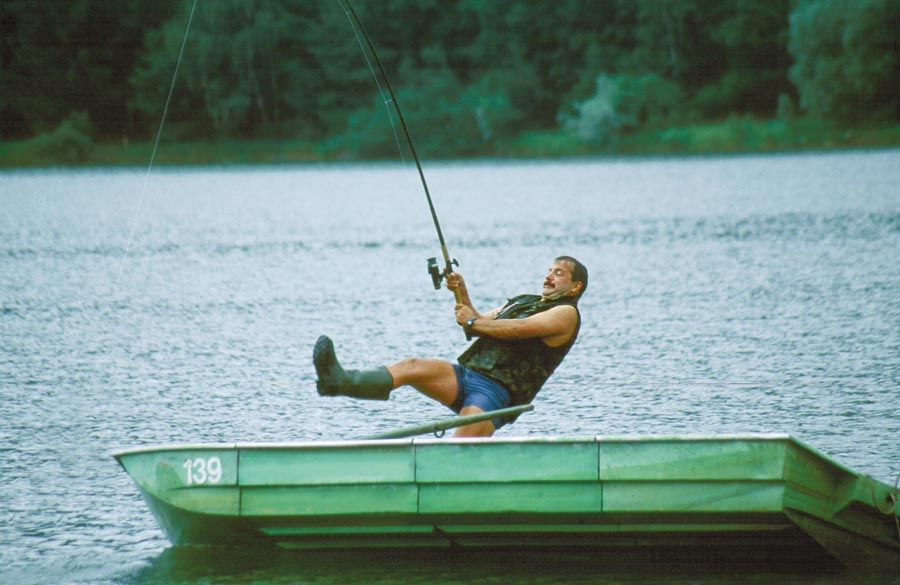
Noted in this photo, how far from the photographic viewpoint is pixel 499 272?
68.4 feet

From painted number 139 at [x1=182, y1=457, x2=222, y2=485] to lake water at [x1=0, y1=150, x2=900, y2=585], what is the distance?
50 centimetres

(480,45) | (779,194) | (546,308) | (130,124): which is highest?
(480,45)

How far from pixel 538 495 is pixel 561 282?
1.76 meters

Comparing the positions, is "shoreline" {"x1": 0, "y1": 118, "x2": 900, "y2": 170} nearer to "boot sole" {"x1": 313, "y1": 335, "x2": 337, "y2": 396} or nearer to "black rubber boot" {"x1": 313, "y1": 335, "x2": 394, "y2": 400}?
"black rubber boot" {"x1": 313, "y1": 335, "x2": 394, "y2": 400}

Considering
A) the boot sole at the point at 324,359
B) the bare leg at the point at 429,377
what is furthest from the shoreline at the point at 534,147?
the boot sole at the point at 324,359

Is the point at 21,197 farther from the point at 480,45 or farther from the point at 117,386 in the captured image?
the point at 480,45

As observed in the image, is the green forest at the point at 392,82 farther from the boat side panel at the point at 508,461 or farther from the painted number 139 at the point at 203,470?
the painted number 139 at the point at 203,470

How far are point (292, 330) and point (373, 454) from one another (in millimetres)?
9121

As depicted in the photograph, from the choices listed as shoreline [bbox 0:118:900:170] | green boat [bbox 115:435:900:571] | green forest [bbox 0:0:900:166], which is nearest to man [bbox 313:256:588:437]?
green boat [bbox 115:435:900:571]

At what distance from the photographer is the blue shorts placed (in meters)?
7.14

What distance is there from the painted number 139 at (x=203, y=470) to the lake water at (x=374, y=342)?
1.64 ft

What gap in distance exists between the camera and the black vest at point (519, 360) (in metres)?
7.33

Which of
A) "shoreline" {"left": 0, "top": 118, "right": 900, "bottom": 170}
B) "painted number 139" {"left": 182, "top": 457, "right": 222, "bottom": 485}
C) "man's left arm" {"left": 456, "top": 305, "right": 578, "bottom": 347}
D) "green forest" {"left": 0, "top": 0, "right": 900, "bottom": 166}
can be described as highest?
"green forest" {"left": 0, "top": 0, "right": 900, "bottom": 166}

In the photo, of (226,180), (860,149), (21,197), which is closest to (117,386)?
(21,197)
